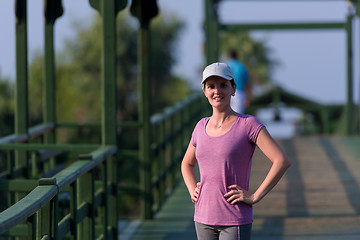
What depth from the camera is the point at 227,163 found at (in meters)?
3.58

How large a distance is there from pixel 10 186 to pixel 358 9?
7.47 metres

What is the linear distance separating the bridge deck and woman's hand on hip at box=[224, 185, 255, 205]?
3.48m

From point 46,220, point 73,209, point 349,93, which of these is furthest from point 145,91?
point 349,93

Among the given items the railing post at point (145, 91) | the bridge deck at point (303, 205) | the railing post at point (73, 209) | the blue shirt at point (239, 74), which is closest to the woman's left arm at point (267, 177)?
the railing post at point (73, 209)

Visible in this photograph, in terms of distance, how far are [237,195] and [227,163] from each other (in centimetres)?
16

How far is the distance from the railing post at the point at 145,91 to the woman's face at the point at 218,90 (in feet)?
14.9

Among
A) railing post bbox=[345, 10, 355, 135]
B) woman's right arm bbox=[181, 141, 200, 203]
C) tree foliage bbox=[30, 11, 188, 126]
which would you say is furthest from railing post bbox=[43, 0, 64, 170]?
tree foliage bbox=[30, 11, 188, 126]

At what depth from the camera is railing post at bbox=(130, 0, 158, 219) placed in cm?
813

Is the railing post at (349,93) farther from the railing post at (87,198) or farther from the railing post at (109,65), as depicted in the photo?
the railing post at (87,198)

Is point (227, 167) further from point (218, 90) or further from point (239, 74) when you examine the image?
point (239, 74)

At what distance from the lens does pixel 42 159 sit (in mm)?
7504

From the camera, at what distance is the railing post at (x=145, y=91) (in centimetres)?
813

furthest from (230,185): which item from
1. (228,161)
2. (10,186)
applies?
(10,186)

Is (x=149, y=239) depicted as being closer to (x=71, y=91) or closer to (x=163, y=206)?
(x=163, y=206)
